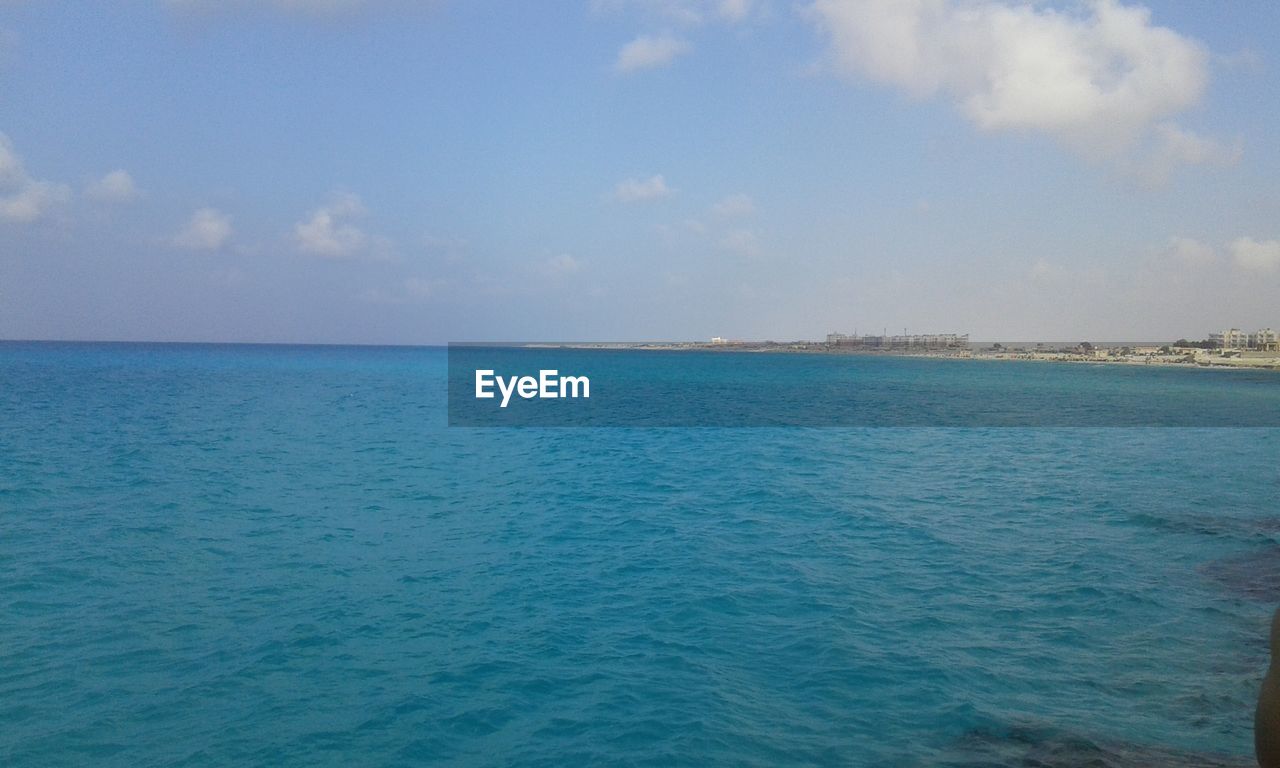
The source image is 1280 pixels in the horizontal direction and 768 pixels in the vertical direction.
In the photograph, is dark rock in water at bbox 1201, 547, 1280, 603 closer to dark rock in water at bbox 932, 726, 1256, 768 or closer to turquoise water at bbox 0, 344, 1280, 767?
turquoise water at bbox 0, 344, 1280, 767

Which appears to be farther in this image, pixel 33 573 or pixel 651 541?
pixel 651 541

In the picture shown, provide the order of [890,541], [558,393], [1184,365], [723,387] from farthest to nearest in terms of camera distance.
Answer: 1. [1184,365]
2. [723,387]
3. [558,393]
4. [890,541]

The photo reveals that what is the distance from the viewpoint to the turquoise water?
927 cm

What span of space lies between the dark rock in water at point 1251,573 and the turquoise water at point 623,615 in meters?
0.14

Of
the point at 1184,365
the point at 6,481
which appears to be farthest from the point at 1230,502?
the point at 1184,365

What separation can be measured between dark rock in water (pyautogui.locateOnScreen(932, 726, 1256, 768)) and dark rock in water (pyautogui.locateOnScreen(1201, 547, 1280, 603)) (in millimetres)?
8226

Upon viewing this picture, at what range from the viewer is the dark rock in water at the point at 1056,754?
26.8 feet

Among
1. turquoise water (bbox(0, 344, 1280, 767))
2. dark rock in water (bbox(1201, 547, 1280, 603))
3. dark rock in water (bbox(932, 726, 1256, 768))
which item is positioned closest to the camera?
dark rock in water (bbox(932, 726, 1256, 768))

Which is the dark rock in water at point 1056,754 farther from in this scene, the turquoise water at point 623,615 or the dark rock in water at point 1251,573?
the dark rock in water at point 1251,573

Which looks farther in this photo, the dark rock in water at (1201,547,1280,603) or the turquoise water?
the dark rock in water at (1201,547,1280,603)

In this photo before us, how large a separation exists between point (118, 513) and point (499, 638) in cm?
1481

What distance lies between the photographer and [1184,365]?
167500mm

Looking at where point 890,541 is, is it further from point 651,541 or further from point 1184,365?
point 1184,365

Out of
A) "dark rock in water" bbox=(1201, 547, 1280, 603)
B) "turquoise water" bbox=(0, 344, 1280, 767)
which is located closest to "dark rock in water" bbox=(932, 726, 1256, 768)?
"turquoise water" bbox=(0, 344, 1280, 767)
